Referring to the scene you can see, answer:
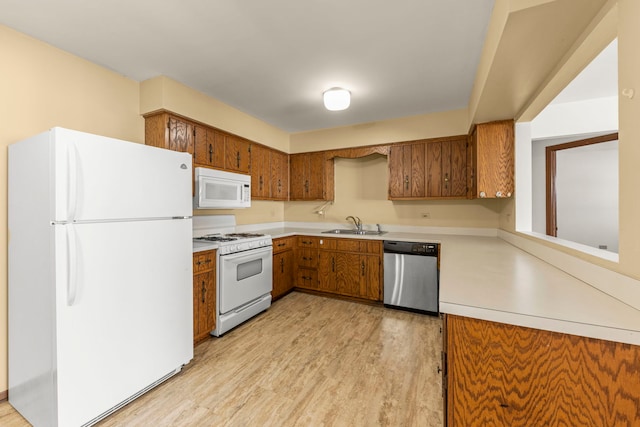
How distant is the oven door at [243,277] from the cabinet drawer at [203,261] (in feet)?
0.28

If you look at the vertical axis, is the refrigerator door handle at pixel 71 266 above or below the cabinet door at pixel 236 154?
below

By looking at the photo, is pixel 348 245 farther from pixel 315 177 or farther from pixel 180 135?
pixel 180 135

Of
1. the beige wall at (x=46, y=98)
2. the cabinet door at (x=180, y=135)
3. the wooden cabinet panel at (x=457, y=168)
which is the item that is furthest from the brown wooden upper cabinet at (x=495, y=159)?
the beige wall at (x=46, y=98)

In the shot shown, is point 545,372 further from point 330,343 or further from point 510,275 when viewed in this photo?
point 330,343

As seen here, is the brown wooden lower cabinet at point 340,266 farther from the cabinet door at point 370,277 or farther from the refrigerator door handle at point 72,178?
the refrigerator door handle at point 72,178

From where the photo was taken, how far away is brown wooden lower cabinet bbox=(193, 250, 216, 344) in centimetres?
237

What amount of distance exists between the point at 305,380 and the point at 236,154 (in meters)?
2.59

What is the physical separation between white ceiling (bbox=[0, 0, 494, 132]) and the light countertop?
1.59 metres

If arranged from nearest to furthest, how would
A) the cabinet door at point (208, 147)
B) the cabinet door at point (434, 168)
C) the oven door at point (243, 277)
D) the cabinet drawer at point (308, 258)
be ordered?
the oven door at point (243, 277)
the cabinet door at point (208, 147)
the cabinet door at point (434, 168)
the cabinet drawer at point (308, 258)

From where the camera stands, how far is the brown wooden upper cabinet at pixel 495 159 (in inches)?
102

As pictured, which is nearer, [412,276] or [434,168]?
[412,276]

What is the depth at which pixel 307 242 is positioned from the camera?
3816mm

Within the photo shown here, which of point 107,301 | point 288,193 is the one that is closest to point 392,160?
point 288,193

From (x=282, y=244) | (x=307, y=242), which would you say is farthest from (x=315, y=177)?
(x=282, y=244)
